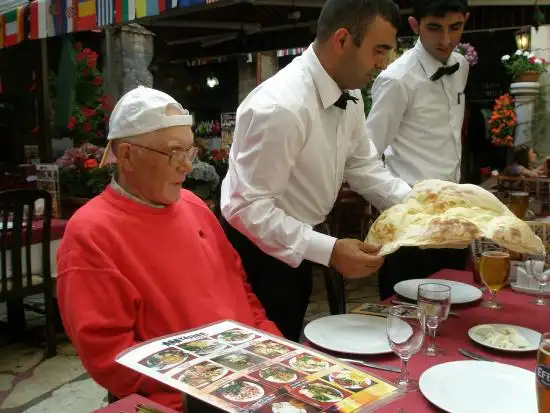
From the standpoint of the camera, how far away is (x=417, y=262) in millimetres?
2430

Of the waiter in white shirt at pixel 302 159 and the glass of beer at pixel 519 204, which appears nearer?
the waiter in white shirt at pixel 302 159

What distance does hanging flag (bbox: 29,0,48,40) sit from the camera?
487 cm

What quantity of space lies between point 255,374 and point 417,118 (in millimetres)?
2082

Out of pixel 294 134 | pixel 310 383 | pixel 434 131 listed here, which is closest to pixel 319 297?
pixel 434 131

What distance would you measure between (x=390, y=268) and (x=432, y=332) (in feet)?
3.79

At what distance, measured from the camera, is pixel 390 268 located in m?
2.49

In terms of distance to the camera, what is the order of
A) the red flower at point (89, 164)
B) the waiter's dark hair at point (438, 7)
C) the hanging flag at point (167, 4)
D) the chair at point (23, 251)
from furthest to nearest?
the red flower at point (89, 164) → the hanging flag at point (167, 4) → the chair at point (23, 251) → the waiter's dark hair at point (438, 7)

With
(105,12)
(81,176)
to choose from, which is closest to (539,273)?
(81,176)

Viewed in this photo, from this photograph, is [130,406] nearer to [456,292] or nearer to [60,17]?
[456,292]

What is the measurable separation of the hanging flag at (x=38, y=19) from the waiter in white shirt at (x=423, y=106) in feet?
11.0

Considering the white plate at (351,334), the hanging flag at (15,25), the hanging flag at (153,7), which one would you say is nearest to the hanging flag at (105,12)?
the hanging flag at (153,7)

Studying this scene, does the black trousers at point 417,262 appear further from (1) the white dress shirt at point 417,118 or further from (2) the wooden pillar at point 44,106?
(2) the wooden pillar at point 44,106

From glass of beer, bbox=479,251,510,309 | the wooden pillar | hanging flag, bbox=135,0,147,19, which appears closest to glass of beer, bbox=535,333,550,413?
glass of beer, bbox=479,251,510,309

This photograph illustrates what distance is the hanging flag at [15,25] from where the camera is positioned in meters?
5.18
